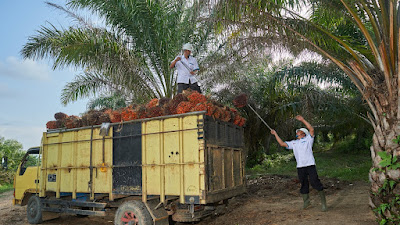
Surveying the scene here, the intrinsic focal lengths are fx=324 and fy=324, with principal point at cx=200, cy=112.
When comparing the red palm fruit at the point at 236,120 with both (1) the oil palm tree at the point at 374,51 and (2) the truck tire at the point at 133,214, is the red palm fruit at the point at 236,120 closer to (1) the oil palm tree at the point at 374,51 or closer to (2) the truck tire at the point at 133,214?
(1) the oil palm tree at the point at 374,51

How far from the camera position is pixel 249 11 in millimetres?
6523

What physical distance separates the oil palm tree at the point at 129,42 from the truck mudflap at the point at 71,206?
4.24 m

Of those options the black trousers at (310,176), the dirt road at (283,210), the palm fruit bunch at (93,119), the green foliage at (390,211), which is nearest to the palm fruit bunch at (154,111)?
the palm fruit bunch at (93,119)

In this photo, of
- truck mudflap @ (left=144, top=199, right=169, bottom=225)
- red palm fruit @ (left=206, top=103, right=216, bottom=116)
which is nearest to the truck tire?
truck mudflap @ (left=144, top=199, right=169, bottom=225)

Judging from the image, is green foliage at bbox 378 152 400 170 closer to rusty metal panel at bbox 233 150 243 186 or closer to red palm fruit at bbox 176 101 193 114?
rusty metal panel at bbox 233 150 243 186

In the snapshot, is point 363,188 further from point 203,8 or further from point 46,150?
point 46,150

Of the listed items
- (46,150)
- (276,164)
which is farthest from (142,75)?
(276,164)

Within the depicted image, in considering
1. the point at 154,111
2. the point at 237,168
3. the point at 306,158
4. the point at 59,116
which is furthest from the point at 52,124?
the point at 306,158

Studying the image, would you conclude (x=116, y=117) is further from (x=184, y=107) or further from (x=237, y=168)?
(x=237, y=168)

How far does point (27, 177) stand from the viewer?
318 inches

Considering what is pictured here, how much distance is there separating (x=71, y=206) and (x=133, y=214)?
2.25 m

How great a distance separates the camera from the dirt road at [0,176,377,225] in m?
6.12

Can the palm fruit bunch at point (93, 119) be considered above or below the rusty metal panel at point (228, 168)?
above

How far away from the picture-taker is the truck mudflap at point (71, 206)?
6406 mm
